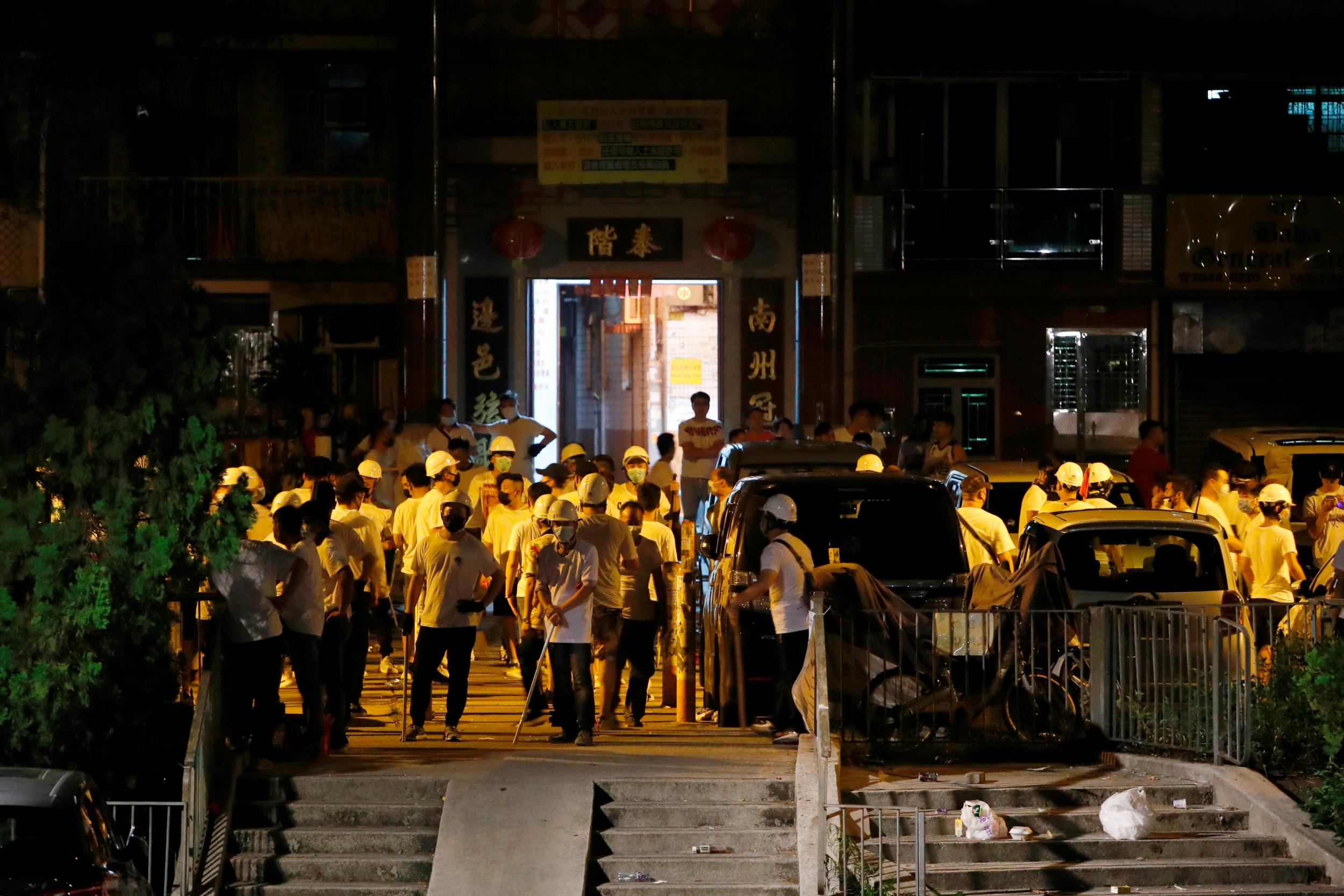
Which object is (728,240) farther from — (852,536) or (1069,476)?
(852,536)

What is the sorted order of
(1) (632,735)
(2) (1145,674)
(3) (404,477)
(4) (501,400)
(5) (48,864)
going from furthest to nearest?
(4) (501,400) → (3) (404,477) → (1) (632,735) → (2) (1145,674) → (5) (48,864)

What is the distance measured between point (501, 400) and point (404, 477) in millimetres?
5400

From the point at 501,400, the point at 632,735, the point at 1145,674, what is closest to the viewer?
the point at 1145,674

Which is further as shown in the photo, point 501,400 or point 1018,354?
point 1018,354

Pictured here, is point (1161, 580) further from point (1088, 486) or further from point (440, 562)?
point (440, 562)

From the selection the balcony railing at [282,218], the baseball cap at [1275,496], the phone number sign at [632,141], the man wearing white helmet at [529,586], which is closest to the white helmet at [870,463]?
the man wearing white helmet at [529,586]

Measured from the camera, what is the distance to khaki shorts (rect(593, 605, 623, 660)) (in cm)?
1392

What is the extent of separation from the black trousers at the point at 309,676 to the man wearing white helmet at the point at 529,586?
5.43ft

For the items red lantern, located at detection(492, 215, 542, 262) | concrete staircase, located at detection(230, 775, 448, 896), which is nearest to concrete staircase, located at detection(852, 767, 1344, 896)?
concrete staircase, located at detection(230, 775, 448, 896)

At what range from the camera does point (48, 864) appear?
834cm

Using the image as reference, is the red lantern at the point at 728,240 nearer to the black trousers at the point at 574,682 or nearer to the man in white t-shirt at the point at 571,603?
the man in white t-shirt at the point at 571,603

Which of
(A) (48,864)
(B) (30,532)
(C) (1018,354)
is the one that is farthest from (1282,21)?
(A) (48,864)

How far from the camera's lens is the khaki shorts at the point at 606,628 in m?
13.9

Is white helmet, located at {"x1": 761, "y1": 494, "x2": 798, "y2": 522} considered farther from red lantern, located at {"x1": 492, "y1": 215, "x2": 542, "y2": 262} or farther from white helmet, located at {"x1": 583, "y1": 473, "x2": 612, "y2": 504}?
red lantern, located at {"x1": 492, "y1": 215, "x2": 542, "y2": 262}
